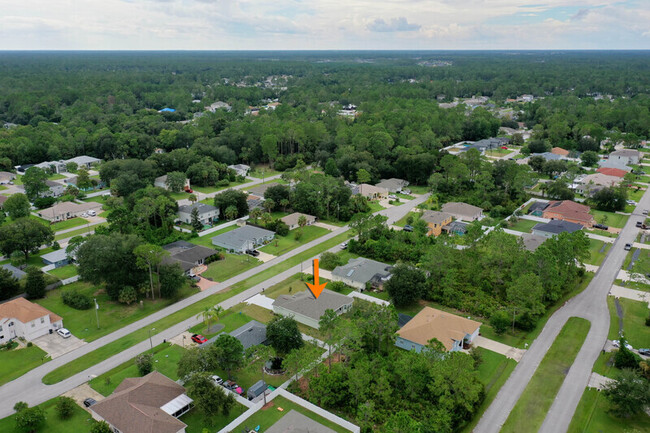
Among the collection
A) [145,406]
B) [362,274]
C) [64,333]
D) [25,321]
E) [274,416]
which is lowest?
[64,333]

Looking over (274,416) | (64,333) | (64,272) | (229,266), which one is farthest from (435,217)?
(64,272)

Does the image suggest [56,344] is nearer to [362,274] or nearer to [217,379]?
[217,379]

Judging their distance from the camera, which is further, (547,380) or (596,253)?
(596,253)

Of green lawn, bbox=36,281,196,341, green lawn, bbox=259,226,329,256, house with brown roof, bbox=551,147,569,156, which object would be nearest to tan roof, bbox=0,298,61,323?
green lawn, bbox=36,281,196,341

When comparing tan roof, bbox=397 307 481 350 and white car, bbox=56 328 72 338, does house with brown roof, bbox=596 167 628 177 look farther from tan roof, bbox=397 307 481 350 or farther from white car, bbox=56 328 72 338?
white car, bbox=56 328 72 338

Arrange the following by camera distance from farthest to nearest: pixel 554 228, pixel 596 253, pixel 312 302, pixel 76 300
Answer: pixel 554 228 < pixel 596 253 < pixel 76 300 < pixel 312 302

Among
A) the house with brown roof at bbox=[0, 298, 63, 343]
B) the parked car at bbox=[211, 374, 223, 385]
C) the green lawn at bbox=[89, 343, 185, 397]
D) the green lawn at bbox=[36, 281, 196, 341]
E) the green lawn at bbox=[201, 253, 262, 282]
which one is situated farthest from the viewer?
the green lawn at bbox=[201, 253, 262, 282]

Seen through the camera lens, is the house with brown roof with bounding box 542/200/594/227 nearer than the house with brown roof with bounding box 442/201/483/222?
Yes

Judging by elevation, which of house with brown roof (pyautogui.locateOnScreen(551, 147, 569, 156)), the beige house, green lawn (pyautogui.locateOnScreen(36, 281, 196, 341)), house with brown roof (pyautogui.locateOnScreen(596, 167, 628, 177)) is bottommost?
green lawn (pyautogui.locateOnScreen(36, 281, 196, 341))
